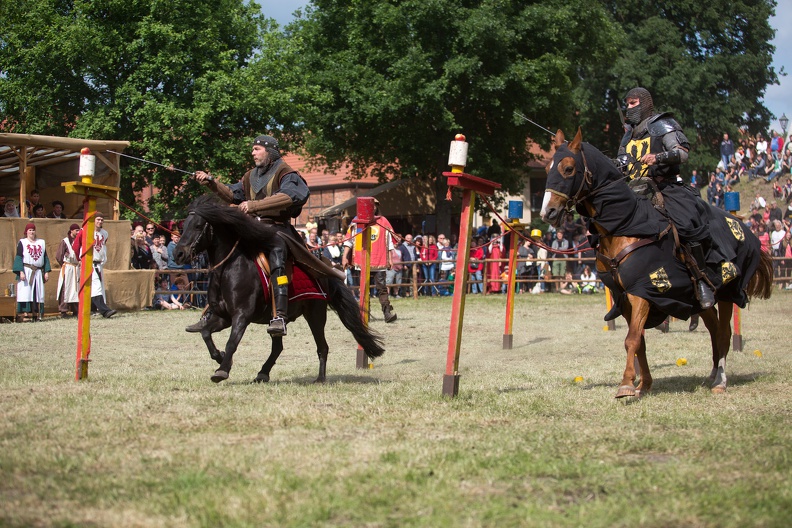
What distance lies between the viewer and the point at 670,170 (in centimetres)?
920

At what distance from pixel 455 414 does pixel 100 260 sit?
13.3 m

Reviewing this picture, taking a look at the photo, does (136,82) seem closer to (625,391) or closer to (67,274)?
(67,274)

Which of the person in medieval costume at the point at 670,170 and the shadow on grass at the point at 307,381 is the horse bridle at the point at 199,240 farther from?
the person in medieval costume at the point at 670,170

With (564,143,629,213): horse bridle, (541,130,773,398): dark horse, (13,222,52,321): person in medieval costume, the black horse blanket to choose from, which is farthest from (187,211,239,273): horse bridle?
(13,222,52,321): person in medieval costume

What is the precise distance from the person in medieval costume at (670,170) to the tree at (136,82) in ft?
75.6

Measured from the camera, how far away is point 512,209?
43.2ft

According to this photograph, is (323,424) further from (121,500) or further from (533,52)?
(533,52)

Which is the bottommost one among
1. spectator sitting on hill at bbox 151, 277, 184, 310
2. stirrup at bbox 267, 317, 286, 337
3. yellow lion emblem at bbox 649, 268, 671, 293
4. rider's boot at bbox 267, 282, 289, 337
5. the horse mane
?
spectator sitting on hill at bbox 151, 277, 184, 310

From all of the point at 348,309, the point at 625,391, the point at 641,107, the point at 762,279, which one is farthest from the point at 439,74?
the point at 625,391

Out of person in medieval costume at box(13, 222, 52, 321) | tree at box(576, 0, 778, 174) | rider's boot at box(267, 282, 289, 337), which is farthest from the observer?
tree at box(576, 0, 778, 174)

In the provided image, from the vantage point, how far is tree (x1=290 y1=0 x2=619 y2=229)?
3266 centimetres

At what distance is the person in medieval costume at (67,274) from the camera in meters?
18.7

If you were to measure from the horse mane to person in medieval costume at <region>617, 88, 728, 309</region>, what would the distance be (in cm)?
351

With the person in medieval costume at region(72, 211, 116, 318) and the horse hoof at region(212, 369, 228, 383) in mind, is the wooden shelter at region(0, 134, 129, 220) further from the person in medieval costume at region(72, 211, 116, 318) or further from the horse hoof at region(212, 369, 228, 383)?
the horse hoof at region(212, 369, 228, 383)
